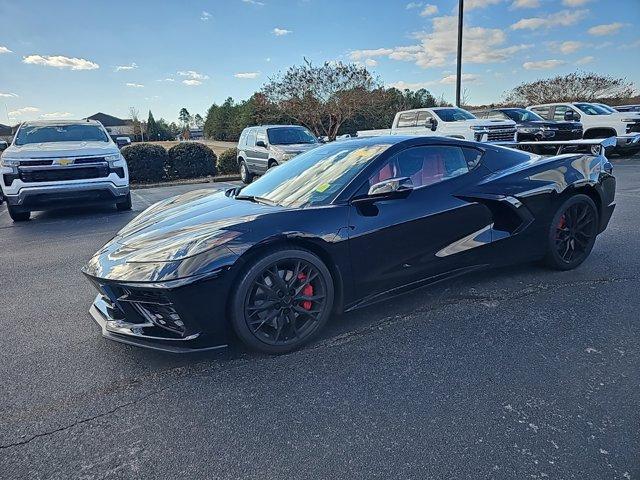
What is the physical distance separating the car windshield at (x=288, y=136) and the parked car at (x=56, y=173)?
4488mm

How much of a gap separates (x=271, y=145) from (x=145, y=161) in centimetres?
458

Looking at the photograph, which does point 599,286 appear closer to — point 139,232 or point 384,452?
point 384,452

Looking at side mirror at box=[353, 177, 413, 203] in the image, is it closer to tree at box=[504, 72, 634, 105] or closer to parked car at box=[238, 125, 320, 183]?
parked car at box=[238, 125, 320, 183]

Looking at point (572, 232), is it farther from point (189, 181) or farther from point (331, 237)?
point (189, 181)

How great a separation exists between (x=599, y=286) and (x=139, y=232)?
147 inches

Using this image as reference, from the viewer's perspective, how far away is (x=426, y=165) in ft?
11.1

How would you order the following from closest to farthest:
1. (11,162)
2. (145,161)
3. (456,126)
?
(11,162), (145,161), (456,126)

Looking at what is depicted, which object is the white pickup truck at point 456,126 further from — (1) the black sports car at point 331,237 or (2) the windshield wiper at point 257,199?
(2) the windshield wiper at point 257,199

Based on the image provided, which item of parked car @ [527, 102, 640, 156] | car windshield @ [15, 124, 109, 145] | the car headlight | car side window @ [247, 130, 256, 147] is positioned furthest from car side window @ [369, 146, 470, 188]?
parked car @ [527, 102, 640, 156]

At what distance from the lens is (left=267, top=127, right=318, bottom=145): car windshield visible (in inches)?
449

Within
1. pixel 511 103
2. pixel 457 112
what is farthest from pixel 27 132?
pixel 511 103

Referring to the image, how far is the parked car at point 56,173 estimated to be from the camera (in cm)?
704

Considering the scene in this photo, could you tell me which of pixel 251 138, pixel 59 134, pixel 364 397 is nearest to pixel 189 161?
pixel 251 138

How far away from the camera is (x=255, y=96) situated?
2358 centimetres
